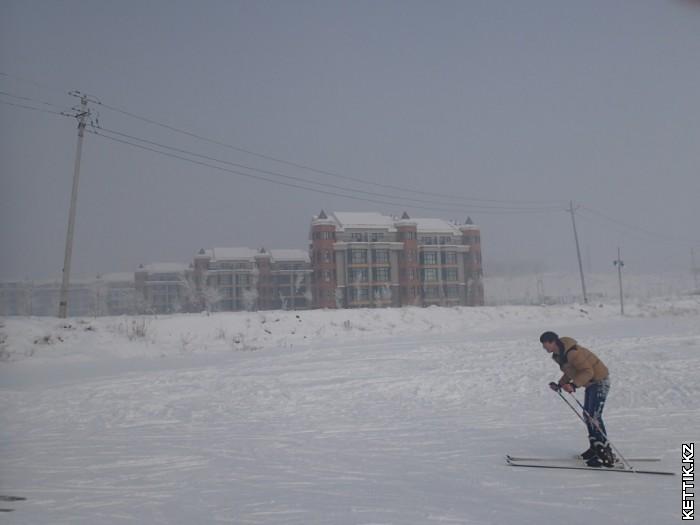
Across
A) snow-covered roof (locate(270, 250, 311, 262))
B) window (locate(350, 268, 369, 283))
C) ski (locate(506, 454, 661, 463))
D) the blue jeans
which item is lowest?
ski (locate(506, 454, 661, 463))

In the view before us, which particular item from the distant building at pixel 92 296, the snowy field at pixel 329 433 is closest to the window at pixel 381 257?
the distant building at pixel 92 296

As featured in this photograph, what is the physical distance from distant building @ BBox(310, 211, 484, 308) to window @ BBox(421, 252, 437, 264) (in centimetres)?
10

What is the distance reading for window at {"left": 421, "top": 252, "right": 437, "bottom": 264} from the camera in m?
59.2

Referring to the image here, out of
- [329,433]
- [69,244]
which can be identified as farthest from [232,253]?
[329,433]

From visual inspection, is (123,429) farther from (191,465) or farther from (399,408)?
(399,408)

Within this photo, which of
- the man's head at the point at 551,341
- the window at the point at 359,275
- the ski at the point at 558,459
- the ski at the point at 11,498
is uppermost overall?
the window at the point at 359,275

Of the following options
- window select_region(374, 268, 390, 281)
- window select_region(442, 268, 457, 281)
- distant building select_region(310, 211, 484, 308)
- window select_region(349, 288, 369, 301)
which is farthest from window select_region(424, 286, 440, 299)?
window select_region(349, 288, 369, 301)

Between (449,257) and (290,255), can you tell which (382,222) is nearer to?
(449,257)

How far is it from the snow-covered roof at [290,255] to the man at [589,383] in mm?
54805

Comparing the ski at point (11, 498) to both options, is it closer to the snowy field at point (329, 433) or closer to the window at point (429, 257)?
the snowy field at point (329, 433)

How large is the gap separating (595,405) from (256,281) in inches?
2226

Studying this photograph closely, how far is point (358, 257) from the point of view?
58.2m

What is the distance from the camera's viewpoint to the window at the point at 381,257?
58.4m

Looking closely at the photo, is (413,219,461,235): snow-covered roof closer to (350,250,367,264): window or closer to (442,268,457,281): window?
(442,268,457,281): window
